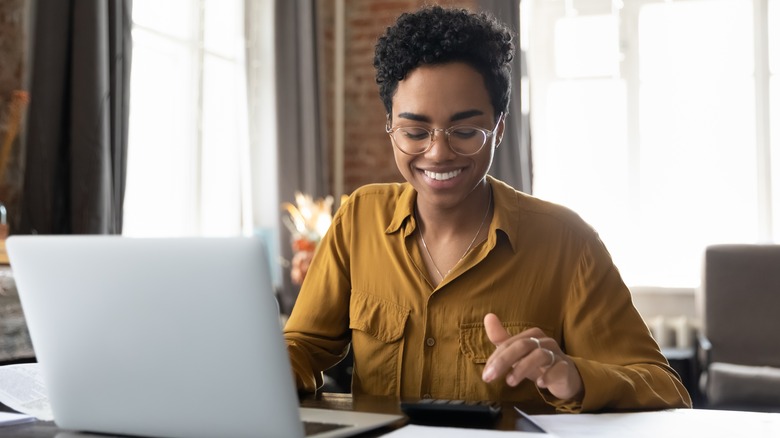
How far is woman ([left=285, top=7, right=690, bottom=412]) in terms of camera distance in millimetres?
1529

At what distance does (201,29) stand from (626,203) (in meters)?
2.36

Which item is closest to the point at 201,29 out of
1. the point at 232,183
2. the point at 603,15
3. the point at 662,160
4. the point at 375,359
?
the point at 232,183

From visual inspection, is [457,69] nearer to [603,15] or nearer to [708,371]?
[708,371]

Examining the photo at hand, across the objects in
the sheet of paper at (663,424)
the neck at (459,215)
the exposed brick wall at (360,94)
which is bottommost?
the sheet of paper at (663,424)

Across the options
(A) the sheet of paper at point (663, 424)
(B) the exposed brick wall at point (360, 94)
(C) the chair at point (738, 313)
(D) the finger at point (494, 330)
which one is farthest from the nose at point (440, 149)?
(B) the exposed brick wall at point (360, 94)

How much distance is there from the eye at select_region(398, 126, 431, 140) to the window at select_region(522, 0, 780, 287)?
133 inches

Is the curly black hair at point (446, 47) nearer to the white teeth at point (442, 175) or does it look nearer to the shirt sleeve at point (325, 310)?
the white teeth at point (442, 175)

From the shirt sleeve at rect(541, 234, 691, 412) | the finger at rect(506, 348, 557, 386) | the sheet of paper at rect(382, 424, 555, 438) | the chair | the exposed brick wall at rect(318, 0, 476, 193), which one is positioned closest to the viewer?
the sheet of paper at rect(382, 424, 555, 438)

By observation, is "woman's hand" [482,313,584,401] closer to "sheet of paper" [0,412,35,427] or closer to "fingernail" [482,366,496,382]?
"fingernail" [482,366,496,382]

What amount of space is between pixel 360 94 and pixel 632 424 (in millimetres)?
4252

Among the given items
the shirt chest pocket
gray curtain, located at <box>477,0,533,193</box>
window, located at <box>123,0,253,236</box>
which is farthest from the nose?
gray curtain, located at <box>477,0,533,193</box>

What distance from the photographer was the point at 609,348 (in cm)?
147

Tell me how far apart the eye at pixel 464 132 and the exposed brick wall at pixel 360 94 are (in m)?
3.64

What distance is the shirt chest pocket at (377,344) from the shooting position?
1.59m
